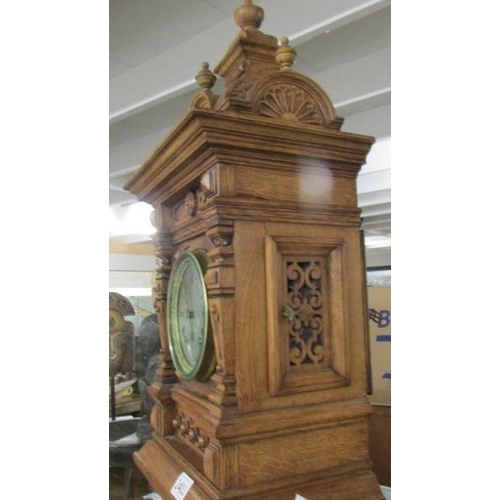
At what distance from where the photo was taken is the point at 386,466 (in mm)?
2521

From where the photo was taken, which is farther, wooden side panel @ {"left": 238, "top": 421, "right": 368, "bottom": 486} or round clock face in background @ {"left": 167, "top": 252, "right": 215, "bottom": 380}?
round clock face in background @ {"left": 167, "top": 252, "right": 215, "bottom": 380}

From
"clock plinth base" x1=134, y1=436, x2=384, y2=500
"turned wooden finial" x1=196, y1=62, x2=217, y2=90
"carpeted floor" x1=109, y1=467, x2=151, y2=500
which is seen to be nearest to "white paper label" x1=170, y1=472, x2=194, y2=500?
"clock plinth base" x1=134, y1=436, x2=384, y2=500

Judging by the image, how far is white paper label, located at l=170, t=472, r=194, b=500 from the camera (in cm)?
108

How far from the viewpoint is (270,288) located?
1.03m

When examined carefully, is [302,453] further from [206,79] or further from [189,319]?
[206,79]

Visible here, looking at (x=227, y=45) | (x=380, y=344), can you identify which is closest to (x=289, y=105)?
(x=227, y=45)

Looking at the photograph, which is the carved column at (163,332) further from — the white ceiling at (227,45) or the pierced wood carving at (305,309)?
the white ceiling at (227,45)

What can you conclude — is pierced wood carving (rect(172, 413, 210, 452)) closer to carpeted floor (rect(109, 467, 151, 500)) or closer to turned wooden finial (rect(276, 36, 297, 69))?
turned wooden finial (rect(276, 36, 297, 69))

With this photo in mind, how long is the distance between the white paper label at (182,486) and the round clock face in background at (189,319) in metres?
0.23

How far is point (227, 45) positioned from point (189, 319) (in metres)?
1.17

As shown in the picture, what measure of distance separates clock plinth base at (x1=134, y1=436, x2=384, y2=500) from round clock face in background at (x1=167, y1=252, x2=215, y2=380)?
224mm

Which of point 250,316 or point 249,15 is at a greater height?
point 249,15

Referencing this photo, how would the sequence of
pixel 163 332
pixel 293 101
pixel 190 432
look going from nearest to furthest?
pixel 293 101 < pixel 190 432 < pixel 163 332

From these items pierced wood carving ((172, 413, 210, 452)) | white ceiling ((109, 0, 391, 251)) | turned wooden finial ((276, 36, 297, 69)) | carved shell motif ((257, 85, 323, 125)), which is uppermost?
white ceiling ((109, 0, 391, 251))
